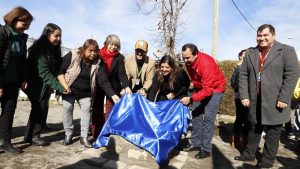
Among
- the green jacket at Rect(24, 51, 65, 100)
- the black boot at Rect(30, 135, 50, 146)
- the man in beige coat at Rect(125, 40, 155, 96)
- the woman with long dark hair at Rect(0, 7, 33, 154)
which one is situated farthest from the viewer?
the man in beige coat at Rect(125, 40, 155, 96)

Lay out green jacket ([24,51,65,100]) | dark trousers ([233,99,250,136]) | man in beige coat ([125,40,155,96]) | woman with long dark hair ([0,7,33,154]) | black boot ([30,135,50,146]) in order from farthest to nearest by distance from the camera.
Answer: dark trousers ([233,99,250,136]) < man in beige coat ([125,40,155,96]) < black boot ([30,135,50,146]) < green jacket ([24,51,65,100]) < woman with long dark hair ([0,7,33,154])

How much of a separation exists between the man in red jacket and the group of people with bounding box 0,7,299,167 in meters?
0.02

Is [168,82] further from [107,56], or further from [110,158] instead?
[110,158]

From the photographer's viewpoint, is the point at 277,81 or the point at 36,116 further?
the point at 36,116

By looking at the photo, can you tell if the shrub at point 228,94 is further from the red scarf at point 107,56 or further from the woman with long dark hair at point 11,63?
the woman with long dark hair at point 11,63

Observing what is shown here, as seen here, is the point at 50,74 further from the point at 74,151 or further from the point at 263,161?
the point at 263,161

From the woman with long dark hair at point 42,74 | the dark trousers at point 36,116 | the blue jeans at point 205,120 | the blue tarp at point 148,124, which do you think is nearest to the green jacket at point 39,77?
the woman with long dark hair at point 42,74

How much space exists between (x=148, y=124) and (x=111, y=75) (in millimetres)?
1244

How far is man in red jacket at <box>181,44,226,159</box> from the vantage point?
4707 mm

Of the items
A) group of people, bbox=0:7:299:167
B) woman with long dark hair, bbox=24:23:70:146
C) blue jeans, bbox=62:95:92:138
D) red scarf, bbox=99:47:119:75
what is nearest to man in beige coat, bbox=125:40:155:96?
group of people, bbox=0:7:299:167

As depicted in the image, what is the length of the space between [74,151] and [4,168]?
1.20m

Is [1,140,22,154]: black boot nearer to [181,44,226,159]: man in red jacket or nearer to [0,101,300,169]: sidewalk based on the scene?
[0,101,300,169]: sidewalk

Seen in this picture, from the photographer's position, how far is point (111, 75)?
206 inches

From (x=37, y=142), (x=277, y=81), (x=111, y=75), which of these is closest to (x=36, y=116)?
(x=37, y=142)
